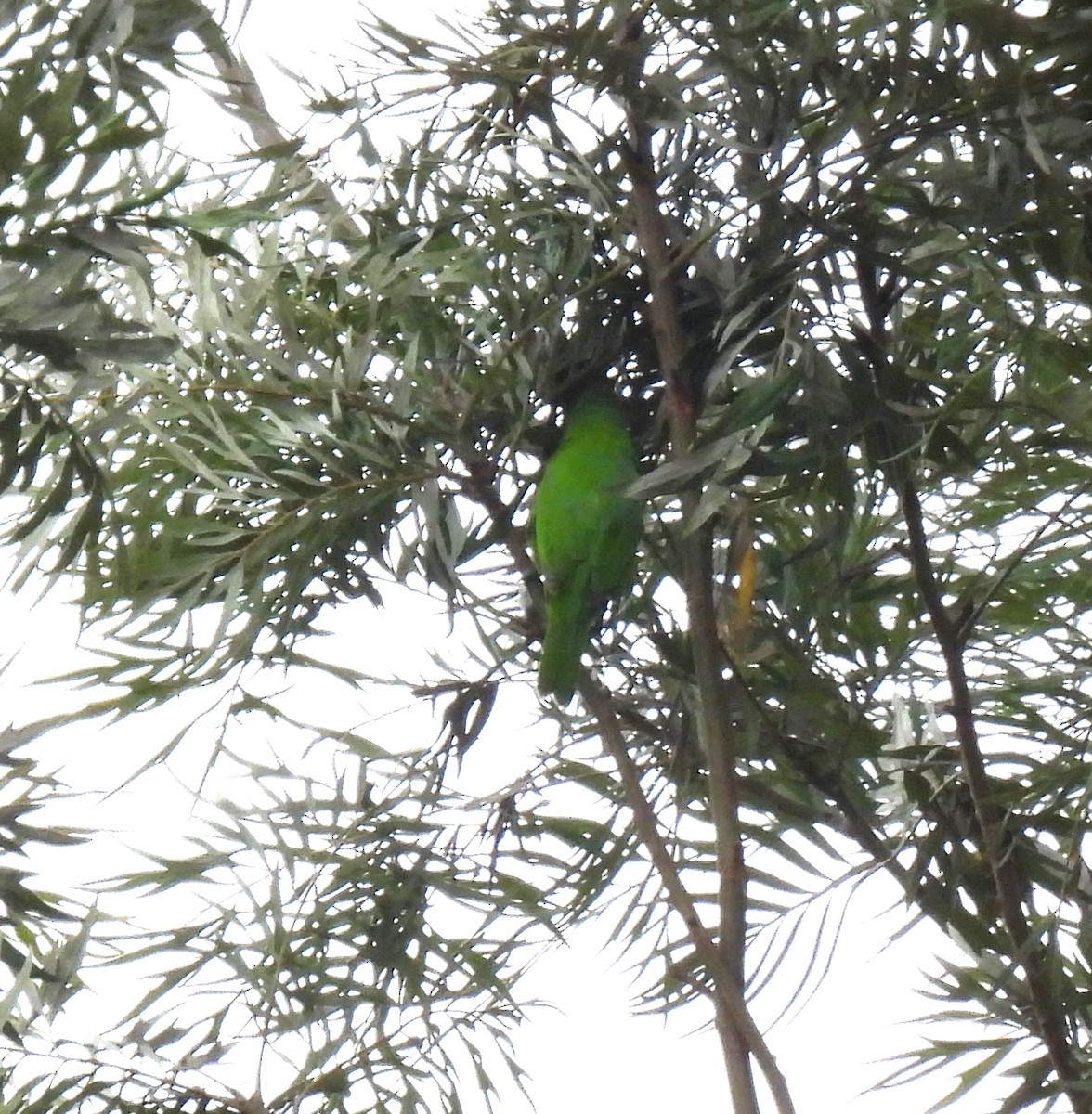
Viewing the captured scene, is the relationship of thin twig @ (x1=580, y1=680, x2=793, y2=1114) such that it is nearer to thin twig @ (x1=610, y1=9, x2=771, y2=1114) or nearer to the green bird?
thin twig @ (x1=610, y1=9, x2=771, y2=1114)

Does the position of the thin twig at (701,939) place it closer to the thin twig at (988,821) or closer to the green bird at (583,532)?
the green bird at (583,532)

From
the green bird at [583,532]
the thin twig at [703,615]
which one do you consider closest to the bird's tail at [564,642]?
the green bird at [583,532]

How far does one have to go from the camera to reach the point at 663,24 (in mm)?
870

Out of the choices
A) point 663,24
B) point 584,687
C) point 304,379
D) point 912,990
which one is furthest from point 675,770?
point 663,24

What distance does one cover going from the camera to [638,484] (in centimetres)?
75

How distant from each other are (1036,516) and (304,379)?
0.60 meters

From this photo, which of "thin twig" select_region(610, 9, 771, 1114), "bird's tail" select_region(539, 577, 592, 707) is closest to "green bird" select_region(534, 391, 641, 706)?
"bird's tail" select_region(539, 577, 592, 707)

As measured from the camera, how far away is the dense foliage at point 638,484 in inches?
31.5

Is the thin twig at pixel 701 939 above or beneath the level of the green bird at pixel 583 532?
beneath

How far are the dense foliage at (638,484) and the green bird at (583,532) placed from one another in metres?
0.03

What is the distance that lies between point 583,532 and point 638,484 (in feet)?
0.77

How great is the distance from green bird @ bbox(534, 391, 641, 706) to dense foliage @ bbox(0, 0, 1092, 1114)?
0.03 metres

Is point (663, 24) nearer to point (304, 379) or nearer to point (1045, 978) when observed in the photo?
point (304, 379)

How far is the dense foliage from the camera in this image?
799mm
